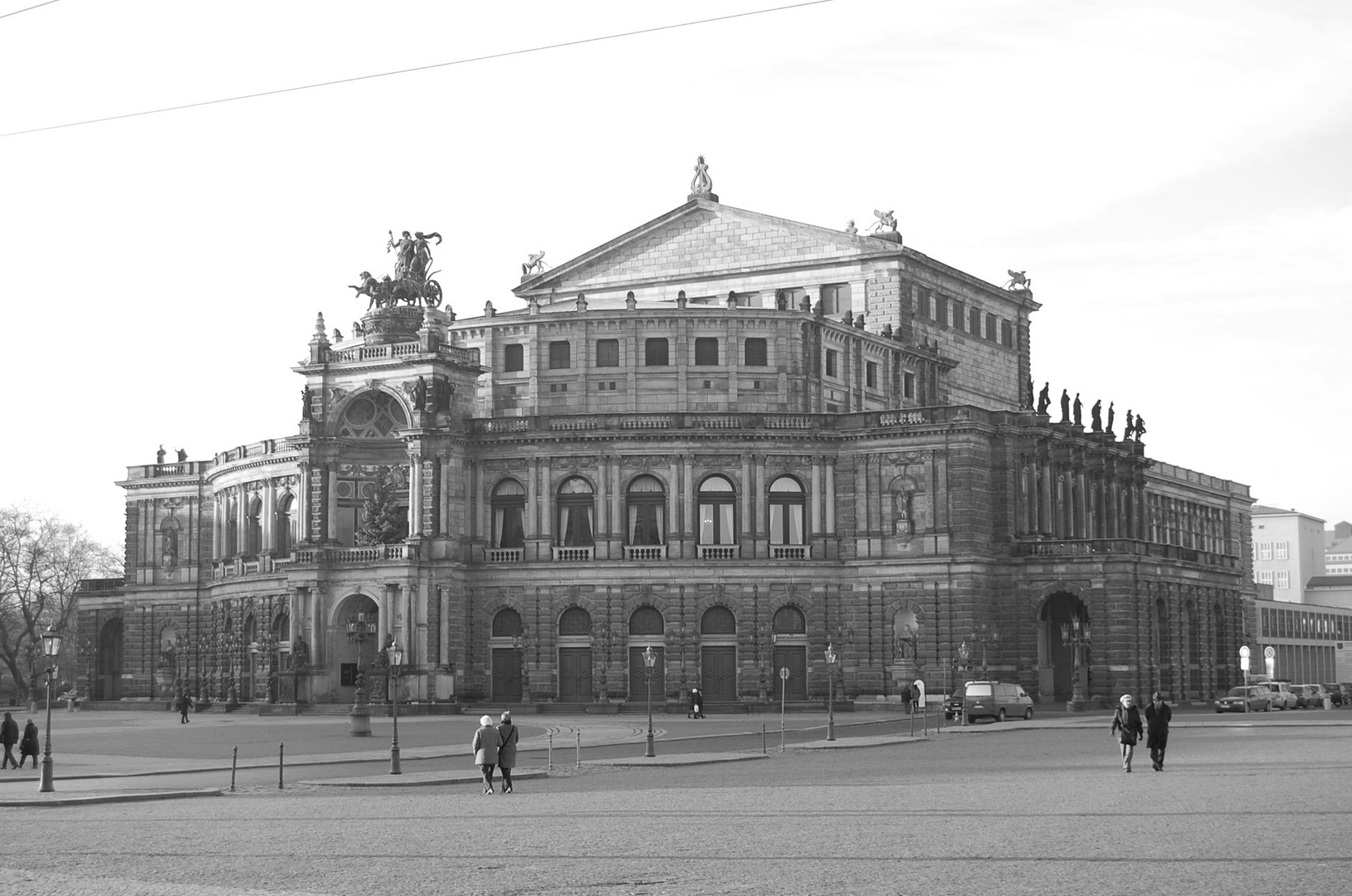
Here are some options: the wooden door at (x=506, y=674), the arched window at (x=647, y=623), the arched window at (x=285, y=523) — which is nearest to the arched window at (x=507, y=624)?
the wooden door at (x=506, y=674)

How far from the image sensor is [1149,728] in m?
47.2

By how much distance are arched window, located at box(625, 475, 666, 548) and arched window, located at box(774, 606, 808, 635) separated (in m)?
7.51

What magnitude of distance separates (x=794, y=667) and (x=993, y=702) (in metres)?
20.3

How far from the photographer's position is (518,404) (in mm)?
111500

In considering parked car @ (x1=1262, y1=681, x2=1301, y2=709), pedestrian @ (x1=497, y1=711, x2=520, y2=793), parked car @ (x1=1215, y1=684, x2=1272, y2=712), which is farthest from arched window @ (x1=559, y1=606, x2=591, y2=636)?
pedestrian @ (x1=497, y1=711, x2=520, y2=793)

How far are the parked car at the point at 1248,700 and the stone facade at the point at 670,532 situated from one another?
5.12 m

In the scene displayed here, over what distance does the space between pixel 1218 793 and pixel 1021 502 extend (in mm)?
66646

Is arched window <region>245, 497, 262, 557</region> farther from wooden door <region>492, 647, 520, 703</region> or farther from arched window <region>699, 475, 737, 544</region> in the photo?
arched window <region>699, 475, 737, 544</region>

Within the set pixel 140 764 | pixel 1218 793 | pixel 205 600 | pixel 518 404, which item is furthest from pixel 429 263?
pixel 1218 793

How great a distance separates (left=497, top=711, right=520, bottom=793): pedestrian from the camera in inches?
1726

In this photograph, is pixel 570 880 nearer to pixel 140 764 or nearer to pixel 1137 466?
pixel 140 764

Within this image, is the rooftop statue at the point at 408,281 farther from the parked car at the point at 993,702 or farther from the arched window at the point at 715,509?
the parked car at the point at 993,702

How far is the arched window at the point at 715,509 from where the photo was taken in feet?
336

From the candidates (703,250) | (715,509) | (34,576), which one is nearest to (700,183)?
(703,250)
